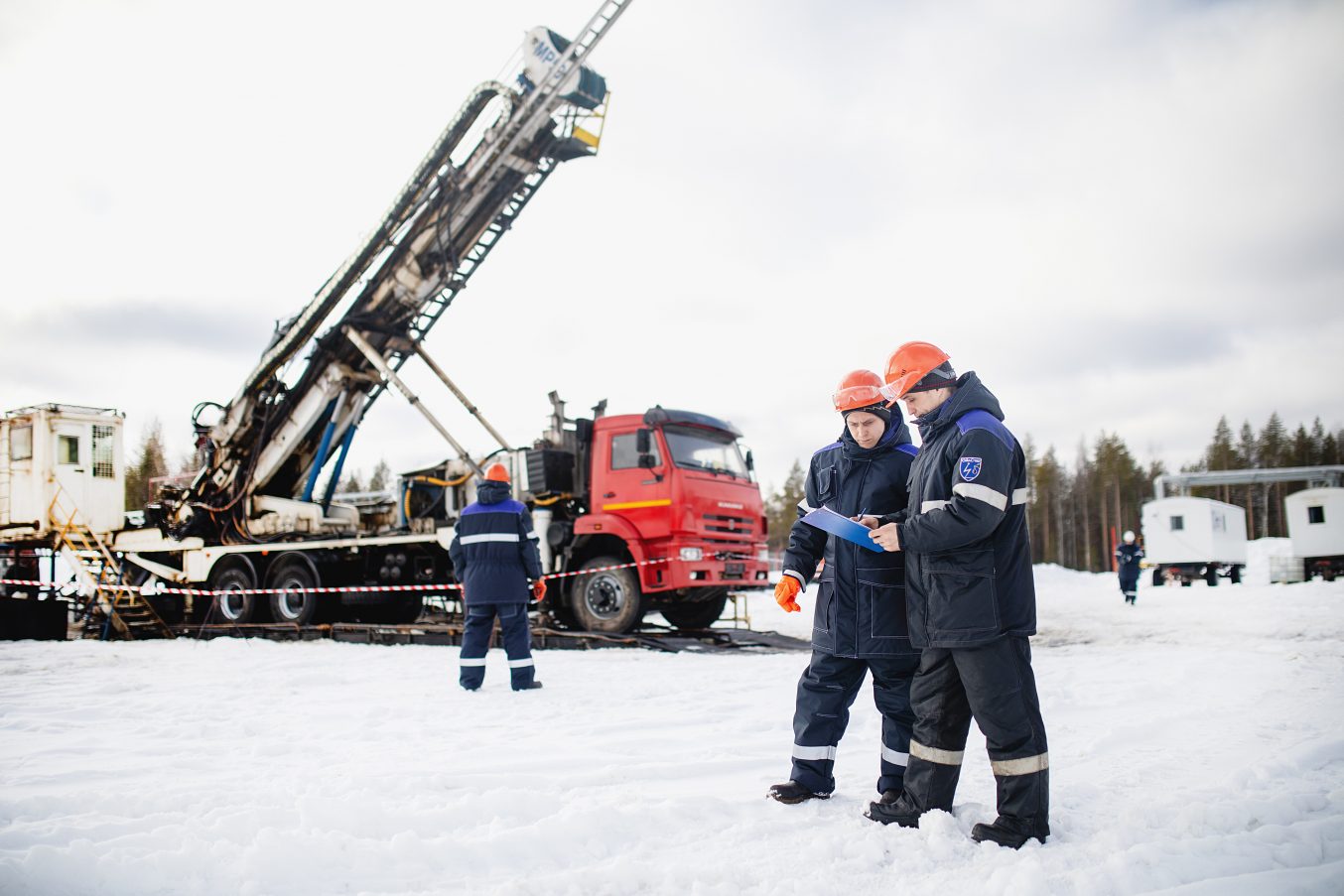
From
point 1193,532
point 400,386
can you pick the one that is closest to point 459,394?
point 400,386

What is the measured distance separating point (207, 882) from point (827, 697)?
2195 mm

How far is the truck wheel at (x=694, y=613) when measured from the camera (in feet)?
38.5

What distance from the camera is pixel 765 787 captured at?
3.61 meters

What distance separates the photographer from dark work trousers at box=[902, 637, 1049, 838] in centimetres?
288

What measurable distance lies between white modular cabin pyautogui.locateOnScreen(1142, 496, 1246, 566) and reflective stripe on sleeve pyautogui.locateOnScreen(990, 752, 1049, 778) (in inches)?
869

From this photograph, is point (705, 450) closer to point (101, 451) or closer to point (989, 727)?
point (989, 727)

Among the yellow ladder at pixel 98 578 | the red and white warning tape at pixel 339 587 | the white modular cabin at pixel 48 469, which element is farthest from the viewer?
the white modular cabin at pixel 48 469

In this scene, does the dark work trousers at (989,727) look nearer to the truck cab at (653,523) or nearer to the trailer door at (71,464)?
the truck cab at (653,523)

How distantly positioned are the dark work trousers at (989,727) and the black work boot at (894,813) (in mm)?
18

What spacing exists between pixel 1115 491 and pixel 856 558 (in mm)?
56885

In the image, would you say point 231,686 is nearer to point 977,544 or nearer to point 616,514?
point 616,514

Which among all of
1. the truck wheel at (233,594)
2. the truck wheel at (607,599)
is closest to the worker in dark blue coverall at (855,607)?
the truck wheel at (607,599)

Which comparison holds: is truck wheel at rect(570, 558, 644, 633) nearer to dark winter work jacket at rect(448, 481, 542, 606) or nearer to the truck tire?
dark winter work jacket at rect(448, 481, 542, 606)

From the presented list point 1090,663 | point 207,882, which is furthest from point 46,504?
point 1090,663
